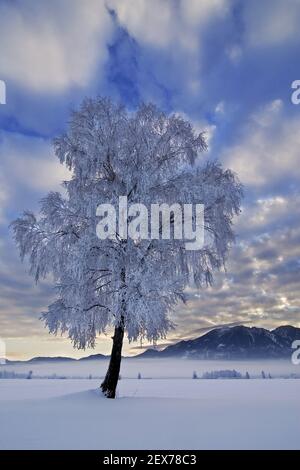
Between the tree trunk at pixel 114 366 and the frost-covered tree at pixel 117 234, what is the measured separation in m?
0.04

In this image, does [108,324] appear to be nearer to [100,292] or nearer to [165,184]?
[100,292]

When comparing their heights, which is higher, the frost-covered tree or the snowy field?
the frost-covered tree

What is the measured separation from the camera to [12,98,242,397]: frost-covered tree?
1355cm

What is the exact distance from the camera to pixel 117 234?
45.2 feet

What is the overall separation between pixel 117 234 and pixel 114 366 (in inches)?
187

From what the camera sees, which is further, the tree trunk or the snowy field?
the tree trunk

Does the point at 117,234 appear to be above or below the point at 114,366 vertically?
above

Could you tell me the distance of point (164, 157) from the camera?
15.8 m

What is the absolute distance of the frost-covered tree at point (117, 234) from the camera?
534 inches

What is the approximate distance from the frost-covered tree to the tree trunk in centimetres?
4

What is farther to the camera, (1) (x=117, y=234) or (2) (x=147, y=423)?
(1) (x=117, y=234)

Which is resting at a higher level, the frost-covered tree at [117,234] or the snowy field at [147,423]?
the frost-covered tree at [117,234]

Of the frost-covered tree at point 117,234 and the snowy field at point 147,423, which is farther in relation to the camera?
the frost-covered tree at point 117,234
